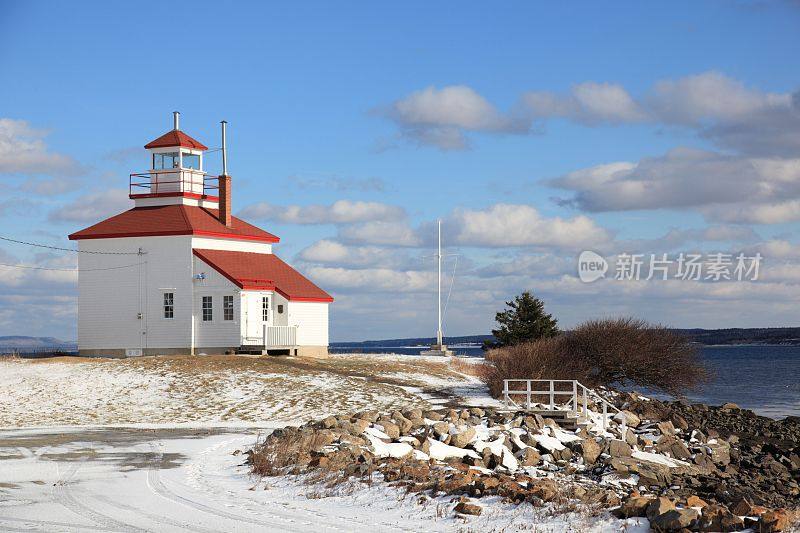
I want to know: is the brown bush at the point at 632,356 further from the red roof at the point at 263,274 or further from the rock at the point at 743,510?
the rock at the point at 743,510

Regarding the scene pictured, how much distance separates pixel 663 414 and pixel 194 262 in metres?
21.5

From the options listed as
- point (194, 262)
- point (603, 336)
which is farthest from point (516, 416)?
point (194, 262)

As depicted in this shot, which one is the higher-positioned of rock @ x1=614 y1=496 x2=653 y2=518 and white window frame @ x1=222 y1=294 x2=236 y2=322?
white window frame @ x1=222 y1=294 x2=236 y2=322

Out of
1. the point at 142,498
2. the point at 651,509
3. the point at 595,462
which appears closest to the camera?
the point at 651,509

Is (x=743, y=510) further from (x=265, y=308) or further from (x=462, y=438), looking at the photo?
(x=265, y=308)

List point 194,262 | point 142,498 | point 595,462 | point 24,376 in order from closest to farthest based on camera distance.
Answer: point 142,498
point 595,462
point 24,376
point 194,262

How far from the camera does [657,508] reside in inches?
464

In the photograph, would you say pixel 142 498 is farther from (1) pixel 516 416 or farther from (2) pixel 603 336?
(2) pixel 603 336

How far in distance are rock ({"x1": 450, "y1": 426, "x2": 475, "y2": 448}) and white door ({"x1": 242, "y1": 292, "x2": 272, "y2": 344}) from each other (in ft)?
74.9

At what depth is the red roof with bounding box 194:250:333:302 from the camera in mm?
42406

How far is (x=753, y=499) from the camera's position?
17.8 m

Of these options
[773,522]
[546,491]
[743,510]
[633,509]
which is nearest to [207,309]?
[546,491]

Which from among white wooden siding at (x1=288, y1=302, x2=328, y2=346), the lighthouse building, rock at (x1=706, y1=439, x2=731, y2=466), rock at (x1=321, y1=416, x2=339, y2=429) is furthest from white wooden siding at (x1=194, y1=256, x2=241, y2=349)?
rock at (x1=706, y1=439, x2=731, y2=466)

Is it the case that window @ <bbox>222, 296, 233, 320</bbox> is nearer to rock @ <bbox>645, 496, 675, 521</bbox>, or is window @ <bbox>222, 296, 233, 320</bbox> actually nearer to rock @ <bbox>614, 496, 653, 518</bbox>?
rock @ <bbox>614, 496, 653, 518</bbox>
